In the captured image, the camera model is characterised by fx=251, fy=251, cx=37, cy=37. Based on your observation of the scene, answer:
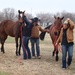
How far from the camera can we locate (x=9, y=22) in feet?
43.4

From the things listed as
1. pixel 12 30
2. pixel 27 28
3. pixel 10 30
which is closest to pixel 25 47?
pixel 27 28

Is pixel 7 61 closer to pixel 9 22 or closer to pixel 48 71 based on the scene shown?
pixel 48 71

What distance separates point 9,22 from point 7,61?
342 cm

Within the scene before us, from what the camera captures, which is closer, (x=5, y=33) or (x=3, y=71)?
(x=3, y=71)

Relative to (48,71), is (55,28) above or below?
above

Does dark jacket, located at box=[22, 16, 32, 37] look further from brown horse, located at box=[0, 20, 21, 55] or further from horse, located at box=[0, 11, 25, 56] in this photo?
brown horse, located at box=[0, 20, 21, 55]

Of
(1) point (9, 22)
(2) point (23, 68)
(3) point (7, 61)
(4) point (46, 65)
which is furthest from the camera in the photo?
(1) point (9, 22)

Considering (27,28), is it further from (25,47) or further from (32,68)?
(32,68)

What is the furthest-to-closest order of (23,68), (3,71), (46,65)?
(46,65)
(23,68)
(3,71)

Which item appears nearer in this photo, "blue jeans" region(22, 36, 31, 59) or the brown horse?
"blue jeans" region(22, 36, 31, 59)

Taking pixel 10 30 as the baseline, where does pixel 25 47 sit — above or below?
below

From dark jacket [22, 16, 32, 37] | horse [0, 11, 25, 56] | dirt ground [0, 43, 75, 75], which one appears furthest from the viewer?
horse [0, 11, 25, 56]

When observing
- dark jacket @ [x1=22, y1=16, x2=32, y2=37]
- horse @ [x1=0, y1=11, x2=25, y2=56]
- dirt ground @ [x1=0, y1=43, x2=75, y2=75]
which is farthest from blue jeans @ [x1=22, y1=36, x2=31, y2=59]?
horse @ [x1=0, y1=11, x2=25, y2=56]

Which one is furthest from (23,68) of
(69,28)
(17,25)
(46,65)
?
(17,25)
